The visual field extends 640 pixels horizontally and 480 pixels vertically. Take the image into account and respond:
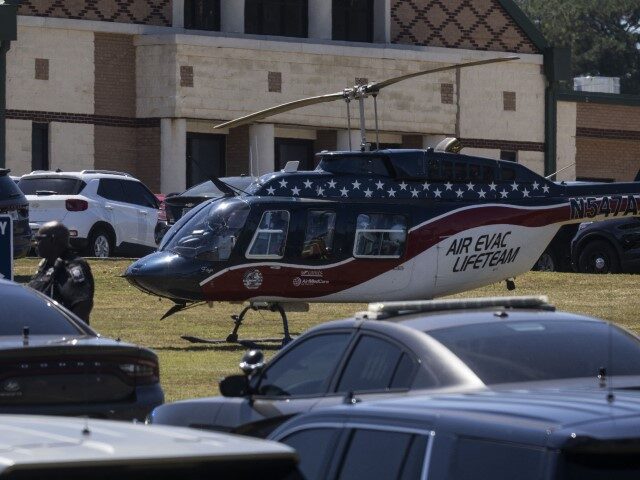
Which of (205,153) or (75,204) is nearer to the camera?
(75,204)

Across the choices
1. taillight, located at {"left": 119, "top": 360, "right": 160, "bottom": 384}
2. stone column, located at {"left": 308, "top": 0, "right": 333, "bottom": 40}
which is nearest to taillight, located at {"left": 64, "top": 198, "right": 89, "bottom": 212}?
stone column, located at {"left": 308, "top": 0, "right": 333, "bottom": 40}

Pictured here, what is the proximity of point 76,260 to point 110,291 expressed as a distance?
1315cm

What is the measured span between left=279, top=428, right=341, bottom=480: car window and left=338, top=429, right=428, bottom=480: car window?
0.11m

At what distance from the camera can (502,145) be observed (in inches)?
1893

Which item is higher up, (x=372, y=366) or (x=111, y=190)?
(x=111, y=190)

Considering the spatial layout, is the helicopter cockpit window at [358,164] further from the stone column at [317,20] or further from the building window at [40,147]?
the stone column at [317,20]

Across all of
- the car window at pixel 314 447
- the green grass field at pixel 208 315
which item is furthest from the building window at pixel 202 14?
the car window at pixel 314 447

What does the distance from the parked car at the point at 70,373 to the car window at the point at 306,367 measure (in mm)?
1465

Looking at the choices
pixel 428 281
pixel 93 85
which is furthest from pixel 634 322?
pixel 93 85

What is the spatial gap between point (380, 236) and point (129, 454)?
16718 mm

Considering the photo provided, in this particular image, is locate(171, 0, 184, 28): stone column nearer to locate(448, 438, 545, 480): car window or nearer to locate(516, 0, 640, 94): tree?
locate(448, 438, 545, 480): car window

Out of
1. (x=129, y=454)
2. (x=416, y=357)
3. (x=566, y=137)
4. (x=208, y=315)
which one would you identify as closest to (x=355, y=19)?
(x=566, y=137)

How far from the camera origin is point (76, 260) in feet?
41.1

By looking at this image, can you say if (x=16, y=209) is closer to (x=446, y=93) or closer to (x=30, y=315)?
(x=30, y=315)
